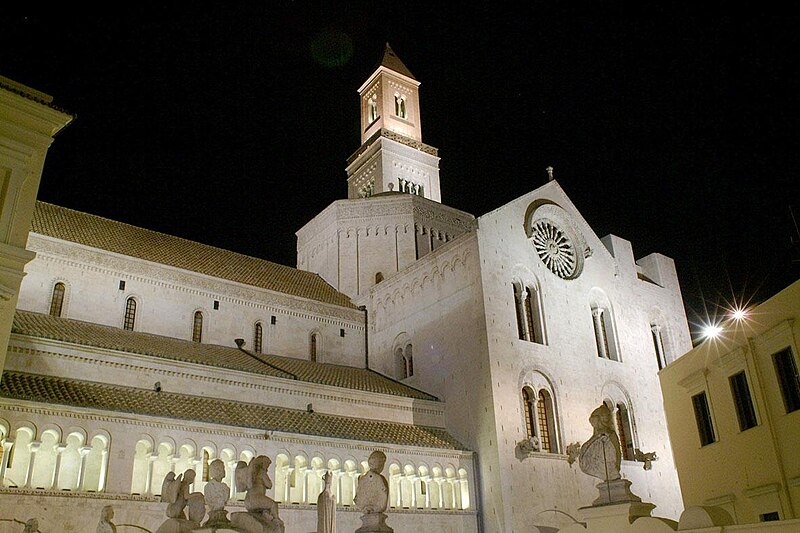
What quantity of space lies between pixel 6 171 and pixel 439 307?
786 inches

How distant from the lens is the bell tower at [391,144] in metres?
44.3

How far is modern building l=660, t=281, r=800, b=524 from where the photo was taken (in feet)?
57.9

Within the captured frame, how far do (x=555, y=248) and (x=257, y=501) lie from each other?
24.8 m

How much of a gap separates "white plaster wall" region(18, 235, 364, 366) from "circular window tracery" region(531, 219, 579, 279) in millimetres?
9964

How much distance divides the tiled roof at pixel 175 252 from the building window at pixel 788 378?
70.9 feet

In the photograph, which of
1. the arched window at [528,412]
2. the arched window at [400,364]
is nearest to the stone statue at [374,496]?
the arched window at [528,412]

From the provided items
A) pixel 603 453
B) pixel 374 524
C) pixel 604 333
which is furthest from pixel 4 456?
pixel 604 333

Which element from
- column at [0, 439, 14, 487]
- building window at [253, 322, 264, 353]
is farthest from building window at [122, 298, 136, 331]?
column at [0, 439, 14, 487]

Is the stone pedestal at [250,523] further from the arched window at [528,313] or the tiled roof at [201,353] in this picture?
the arched window at [528,313]

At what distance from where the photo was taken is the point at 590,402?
1226 inches

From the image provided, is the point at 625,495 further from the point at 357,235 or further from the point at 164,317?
the point at 357,235

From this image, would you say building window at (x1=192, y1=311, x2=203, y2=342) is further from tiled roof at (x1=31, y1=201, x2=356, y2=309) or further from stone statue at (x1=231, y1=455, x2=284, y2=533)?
stone statue at (x1=231, y1=455, x2=284, y2=533)

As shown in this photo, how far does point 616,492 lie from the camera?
1223 cm

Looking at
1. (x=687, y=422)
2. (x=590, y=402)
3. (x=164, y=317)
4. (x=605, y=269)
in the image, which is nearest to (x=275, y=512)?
(x=687, y=422)
